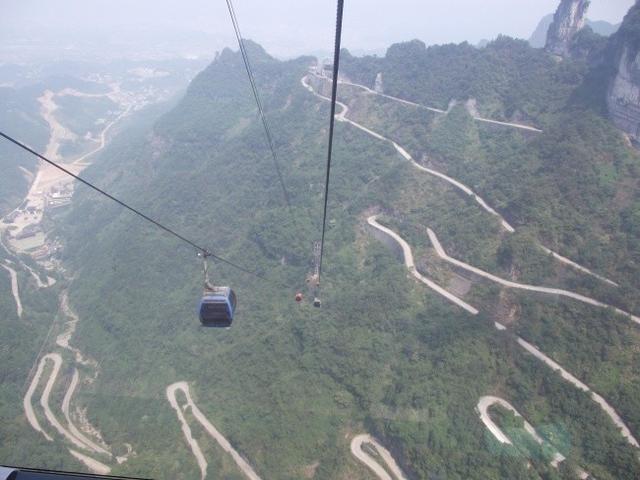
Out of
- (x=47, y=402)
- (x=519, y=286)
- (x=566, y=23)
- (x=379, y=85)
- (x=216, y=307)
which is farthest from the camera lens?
(x=379, y=85)

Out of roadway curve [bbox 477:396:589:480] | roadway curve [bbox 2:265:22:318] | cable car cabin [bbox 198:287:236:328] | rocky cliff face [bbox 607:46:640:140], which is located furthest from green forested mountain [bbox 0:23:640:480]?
cable car cabin [bbox 198:287:236:328]

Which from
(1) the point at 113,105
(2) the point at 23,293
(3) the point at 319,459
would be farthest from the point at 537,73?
(1) the point at 113,105

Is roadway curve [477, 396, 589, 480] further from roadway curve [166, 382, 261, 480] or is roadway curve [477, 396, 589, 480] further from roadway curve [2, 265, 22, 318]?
roadway curve [2, 265, 22, 318]

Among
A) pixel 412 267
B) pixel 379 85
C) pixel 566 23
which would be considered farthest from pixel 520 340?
pixel 566 23

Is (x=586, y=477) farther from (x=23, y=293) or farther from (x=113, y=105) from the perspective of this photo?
(x=113, y=105)

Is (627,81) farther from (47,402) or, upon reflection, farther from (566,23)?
(47,402)

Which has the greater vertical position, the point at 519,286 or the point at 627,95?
the point at 627,95
